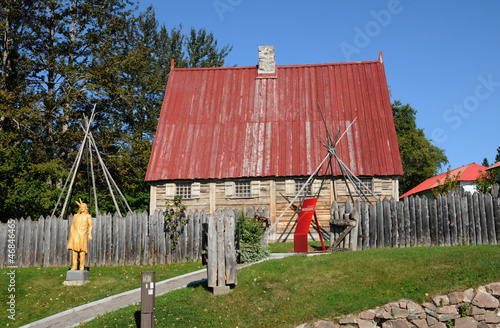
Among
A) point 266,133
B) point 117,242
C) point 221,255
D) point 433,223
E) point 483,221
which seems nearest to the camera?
point 221,255

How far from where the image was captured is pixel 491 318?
10.9 metres

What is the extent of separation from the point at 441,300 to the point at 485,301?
1.08 metres

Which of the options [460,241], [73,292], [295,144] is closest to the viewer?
[73,292]

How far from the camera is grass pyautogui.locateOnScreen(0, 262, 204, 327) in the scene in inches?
522

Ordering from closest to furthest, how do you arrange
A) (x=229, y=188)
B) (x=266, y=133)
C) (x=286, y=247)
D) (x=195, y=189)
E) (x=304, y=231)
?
(x=304, y=231), (x=286, y=247), (x=229, y=188), (x=195, y=189), (x=266, y=133)

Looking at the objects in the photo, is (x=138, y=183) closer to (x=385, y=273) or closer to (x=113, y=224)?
(x=113, y=224)

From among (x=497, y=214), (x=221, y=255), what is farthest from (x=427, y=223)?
(x=221, y=255)

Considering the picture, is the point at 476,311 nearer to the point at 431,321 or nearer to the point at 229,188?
the point at 431,321

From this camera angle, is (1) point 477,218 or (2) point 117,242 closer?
(1) point 477,218

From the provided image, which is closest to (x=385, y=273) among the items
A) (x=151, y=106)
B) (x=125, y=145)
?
(x=125, y=145)

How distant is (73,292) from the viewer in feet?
48.2

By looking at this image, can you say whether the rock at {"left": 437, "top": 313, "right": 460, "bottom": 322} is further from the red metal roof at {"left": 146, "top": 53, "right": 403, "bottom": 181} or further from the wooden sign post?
the red metal roof at {"left": 146, "top": 53, "right": 403, "bottom": 181}

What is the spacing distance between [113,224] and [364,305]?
37.9 feet

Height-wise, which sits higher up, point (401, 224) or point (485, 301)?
point (401, 224)
